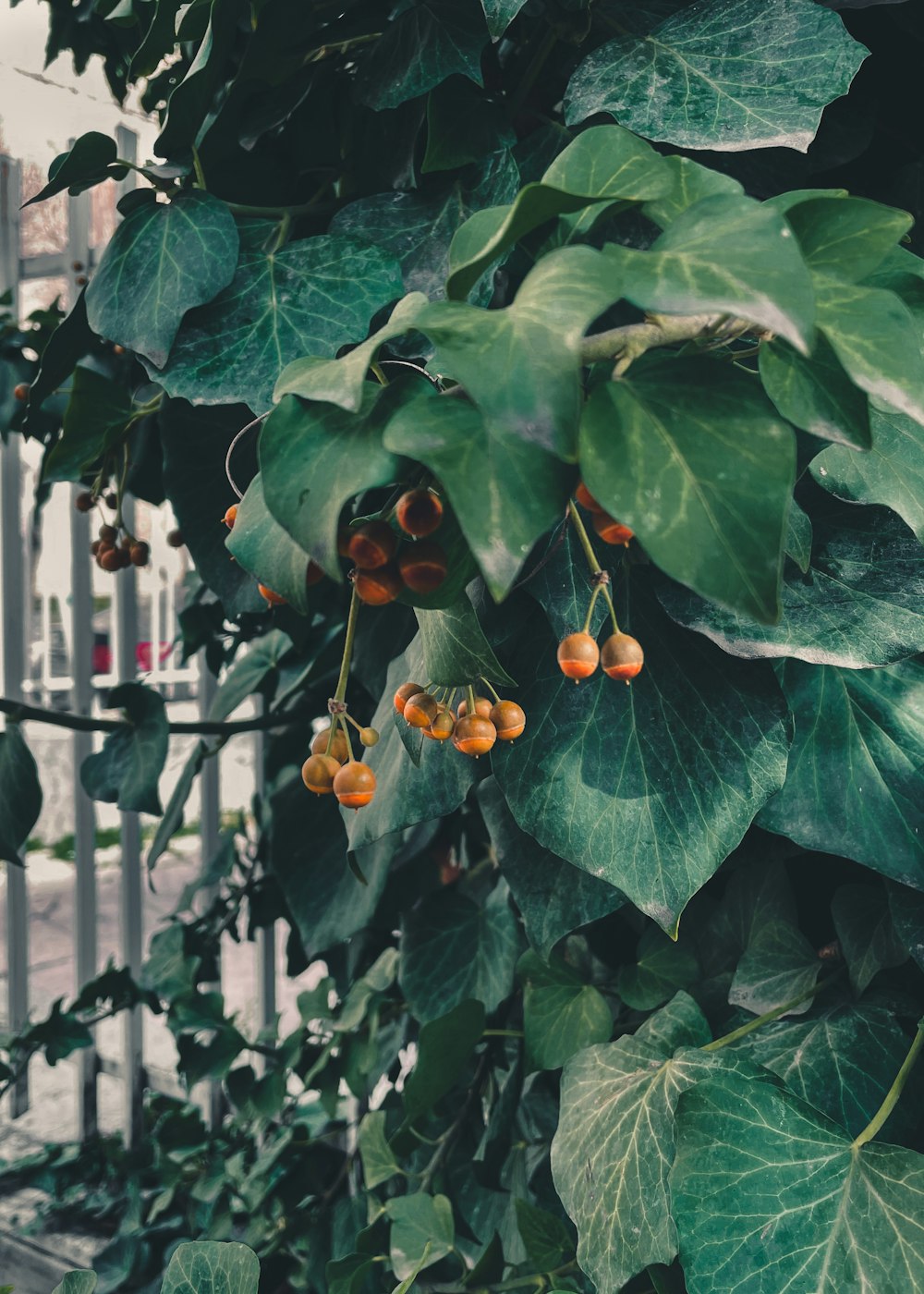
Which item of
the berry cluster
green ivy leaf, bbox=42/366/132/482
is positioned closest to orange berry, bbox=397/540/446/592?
the berry cluster

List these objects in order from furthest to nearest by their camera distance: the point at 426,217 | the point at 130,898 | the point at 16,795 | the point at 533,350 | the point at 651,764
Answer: the point at 130,898 < the point at 16,795 < the point at 426,217 < the point at 651,764 < the point at 533,350

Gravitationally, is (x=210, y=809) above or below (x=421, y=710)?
below

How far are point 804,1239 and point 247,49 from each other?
72cm

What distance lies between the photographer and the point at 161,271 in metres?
0.61

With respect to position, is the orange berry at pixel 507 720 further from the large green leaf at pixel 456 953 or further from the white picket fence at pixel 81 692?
the white picket fence at pixel 81 692

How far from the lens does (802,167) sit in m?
0.62

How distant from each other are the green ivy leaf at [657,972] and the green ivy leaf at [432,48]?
1.80ft

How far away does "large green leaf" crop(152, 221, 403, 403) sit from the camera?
0.58 meters

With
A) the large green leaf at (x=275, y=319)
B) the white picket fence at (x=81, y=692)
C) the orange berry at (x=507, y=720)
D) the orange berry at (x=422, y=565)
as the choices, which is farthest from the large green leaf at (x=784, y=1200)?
the white picket fence at (x=81, y=692)

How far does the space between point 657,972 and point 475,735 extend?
31cm

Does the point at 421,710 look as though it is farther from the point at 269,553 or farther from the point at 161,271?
the point at 161,271

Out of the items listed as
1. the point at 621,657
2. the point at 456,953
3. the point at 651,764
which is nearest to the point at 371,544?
the point at 621,657

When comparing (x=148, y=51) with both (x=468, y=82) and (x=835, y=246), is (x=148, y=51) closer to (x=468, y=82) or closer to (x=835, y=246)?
(x=468, y=82)

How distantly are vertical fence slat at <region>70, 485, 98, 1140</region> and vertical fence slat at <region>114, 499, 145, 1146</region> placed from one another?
6cm
